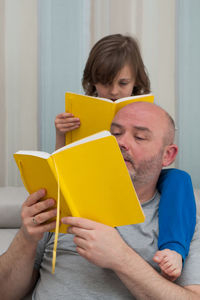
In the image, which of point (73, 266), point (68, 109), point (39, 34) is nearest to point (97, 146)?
point (73, 266)

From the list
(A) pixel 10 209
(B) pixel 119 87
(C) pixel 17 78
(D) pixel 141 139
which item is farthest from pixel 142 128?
(C) pixel 17 78

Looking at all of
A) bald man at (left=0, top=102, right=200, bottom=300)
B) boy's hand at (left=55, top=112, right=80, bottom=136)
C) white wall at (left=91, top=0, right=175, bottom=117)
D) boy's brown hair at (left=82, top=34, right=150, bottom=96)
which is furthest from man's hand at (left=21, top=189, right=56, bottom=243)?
white wall at (left=91, top=0, right=175, bottom=117)

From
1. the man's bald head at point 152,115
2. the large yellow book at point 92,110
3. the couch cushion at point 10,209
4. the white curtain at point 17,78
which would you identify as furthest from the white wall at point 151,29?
the man's bald head at point 152,115

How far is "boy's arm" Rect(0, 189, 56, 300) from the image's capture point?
100 centimetres

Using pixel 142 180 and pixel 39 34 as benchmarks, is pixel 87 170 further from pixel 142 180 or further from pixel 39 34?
pixel 39 34

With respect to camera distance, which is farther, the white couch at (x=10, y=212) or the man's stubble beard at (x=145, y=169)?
the white couch at (x=10, y=212)

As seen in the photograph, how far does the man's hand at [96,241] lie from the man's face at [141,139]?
0.30 meters

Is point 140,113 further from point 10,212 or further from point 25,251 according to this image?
point 10,212

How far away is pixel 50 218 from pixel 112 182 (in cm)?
19

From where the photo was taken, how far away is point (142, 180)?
125cm

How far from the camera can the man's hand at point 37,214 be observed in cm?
99

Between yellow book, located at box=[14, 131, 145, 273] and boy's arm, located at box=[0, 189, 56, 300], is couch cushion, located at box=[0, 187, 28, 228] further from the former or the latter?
yellow book, located at box=[14, 131, 145, 273]

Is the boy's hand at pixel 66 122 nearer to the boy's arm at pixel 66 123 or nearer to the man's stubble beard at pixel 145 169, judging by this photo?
the boy's arm at pixel 66 123

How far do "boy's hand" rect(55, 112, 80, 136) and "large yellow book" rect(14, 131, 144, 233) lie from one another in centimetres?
59
